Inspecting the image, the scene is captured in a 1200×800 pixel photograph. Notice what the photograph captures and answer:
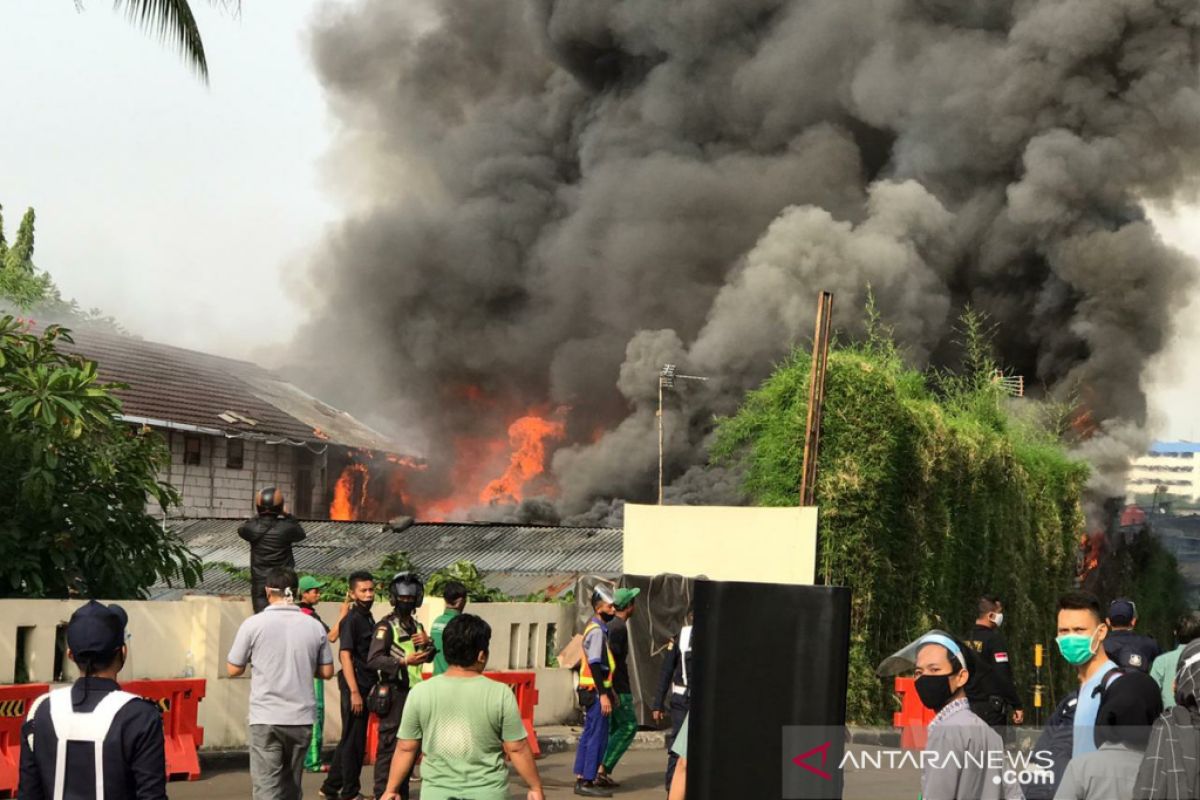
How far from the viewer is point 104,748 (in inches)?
183

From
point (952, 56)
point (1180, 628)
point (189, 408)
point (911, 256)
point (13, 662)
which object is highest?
point (952, 56)

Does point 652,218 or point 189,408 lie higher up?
point 652,218

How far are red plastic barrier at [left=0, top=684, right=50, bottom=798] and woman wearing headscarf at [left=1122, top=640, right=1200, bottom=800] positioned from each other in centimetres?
834

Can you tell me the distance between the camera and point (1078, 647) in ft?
19.4

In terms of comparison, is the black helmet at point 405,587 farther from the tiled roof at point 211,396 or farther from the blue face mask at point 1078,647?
the tiled roof at point 211,396

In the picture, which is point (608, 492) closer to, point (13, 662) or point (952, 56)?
point (952, 56)

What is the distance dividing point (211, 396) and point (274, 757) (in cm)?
2736

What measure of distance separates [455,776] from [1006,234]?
136ft

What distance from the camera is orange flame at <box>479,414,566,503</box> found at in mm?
49344

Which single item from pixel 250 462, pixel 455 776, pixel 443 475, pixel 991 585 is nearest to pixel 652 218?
pixel 443 475

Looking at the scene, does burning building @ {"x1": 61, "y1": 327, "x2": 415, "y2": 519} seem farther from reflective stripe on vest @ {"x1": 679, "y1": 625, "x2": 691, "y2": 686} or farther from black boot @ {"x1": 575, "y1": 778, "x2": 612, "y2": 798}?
reflective stripe on vest @ {"x1": 679, "y1": 625, "x2": 691, "y2": 686}

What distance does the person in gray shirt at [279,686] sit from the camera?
8.38m

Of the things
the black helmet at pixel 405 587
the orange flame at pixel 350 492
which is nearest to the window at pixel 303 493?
the orange flame at pixel 350 492

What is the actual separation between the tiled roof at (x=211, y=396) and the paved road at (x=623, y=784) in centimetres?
1810
